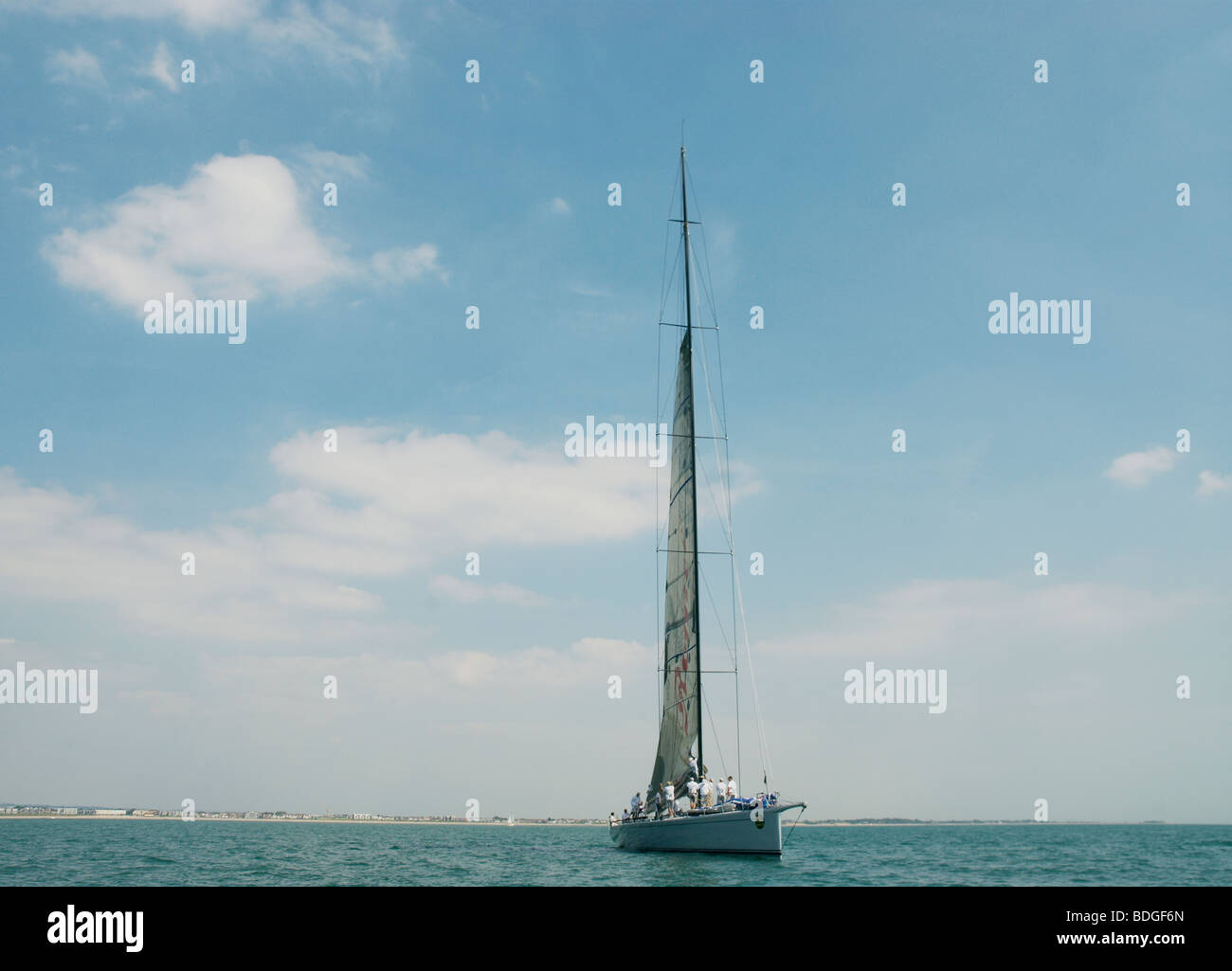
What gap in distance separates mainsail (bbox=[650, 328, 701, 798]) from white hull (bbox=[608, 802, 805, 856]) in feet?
10.5

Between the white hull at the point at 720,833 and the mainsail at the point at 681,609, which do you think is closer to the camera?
the white hull at the point at 720,833

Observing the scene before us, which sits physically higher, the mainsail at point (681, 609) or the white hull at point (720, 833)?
the mainsail at point (681, 609)

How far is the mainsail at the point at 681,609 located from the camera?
155 ft

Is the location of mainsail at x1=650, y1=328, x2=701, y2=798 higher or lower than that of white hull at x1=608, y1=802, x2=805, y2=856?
higher

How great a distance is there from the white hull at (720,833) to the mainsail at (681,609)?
10.5 feet

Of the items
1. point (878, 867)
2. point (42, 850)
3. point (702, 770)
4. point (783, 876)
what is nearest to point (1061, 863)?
point (878, 867)

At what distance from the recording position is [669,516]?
51312mm

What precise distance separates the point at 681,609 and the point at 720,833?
13102 millimetres

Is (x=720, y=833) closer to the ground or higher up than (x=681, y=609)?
closer to the ground

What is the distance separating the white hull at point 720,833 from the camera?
37.1 m

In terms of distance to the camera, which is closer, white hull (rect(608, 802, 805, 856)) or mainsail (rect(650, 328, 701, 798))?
white hull (rect(608, 802, 805, 856))

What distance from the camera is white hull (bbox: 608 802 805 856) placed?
122ft

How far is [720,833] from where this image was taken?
127 feet
